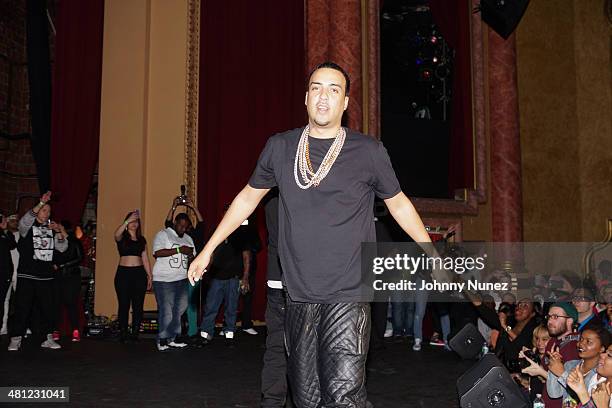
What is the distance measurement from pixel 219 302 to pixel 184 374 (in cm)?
218

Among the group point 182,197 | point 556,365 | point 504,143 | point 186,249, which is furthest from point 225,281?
point 504,143

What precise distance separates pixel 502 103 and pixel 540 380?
282 inches

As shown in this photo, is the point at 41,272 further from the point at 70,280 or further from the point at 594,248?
the point at 594,248

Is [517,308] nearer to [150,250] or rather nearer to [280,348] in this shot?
[280,348]

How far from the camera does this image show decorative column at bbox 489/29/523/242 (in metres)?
10.9

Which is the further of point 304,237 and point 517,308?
point 517,308

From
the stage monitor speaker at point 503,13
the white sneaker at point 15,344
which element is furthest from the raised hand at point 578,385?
the stage monitor speaker at point 503,13

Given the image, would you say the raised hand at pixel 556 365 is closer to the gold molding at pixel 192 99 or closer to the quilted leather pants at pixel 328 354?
the quilted leather pants at pixel 328 354

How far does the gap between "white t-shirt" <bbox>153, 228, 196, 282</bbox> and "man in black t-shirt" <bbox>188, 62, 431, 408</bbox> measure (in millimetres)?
4974

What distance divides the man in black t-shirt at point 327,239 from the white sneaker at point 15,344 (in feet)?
18.1

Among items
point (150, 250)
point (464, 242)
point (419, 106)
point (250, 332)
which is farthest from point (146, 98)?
point (464, 242)

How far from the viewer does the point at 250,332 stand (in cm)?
891

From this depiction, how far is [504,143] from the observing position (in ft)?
36.0

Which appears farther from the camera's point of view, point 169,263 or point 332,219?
point 169,263
